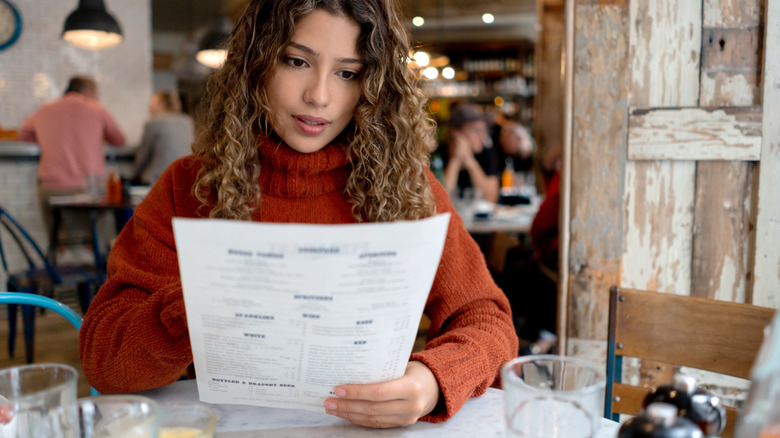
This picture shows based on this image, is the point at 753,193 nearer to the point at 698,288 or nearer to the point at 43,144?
the point at 698,288

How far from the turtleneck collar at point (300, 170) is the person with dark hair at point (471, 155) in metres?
3.10

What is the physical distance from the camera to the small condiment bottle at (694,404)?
0.56m

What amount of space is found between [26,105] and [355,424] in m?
6.02

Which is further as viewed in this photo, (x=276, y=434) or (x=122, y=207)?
(x=122, y=207)

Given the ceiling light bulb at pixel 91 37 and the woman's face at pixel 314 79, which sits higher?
the ceiling light bulb at pixel 91 37

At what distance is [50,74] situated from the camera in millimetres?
5680

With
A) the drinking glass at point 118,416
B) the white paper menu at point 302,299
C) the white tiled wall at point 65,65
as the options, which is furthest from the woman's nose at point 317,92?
the white tiled wall at point 65,65

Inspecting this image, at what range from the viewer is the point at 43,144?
14.9 feet

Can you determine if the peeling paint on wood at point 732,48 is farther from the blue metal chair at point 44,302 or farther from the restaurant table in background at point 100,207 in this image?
the restaurant table in background at point 100,207

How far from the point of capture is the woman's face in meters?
1.01

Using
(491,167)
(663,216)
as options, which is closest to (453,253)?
(663,216)

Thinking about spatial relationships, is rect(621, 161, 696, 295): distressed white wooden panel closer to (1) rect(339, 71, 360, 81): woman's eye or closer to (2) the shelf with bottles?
(1) rect(339, 71, 360, 81): woman's eye

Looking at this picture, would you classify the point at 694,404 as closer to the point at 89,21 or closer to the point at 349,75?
the point at 349,75

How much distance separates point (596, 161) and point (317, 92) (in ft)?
2.81
